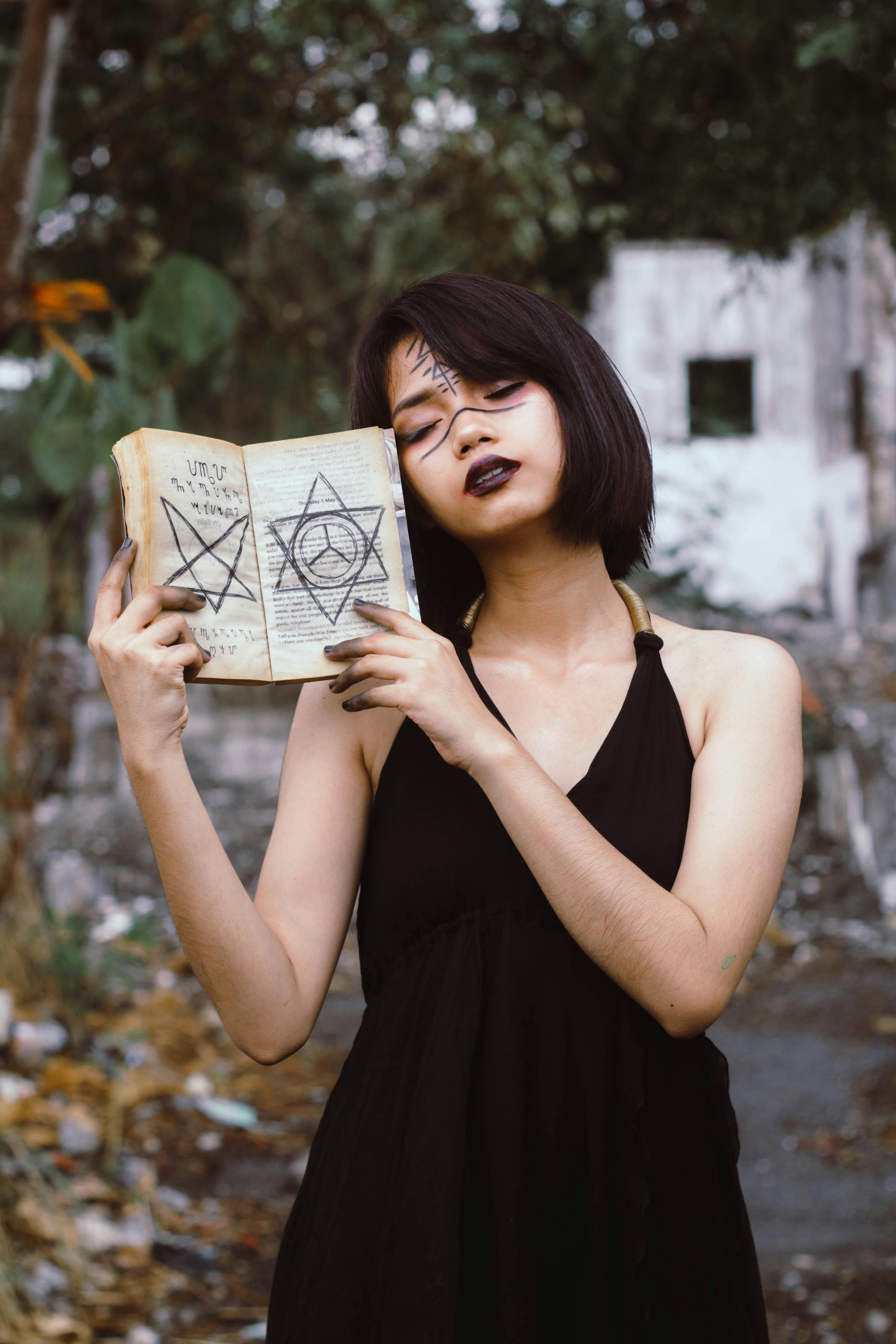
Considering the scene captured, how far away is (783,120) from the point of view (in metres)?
3.16

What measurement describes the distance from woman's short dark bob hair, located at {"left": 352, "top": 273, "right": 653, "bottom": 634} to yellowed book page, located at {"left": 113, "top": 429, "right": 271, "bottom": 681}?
0.83 ft

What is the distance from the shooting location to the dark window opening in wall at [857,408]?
10.7 metres

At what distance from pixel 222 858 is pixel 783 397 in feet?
36.8

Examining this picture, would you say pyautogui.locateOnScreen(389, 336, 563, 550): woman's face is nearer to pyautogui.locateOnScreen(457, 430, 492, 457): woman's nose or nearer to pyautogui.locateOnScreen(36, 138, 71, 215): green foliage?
pyautogui.locateOnScreen(457, 430, 492, 457): woman's nose

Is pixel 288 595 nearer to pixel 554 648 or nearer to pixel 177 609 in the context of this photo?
pixel 177 609

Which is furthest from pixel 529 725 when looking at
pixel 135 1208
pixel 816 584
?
pixel 816 584

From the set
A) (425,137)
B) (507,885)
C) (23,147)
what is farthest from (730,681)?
(425,137)

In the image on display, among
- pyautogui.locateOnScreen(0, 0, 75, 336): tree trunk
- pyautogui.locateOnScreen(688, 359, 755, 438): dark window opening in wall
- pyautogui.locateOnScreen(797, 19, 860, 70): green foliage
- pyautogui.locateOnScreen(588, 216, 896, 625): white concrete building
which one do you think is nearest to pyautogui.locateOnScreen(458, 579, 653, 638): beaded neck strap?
pyautogui.locateOnScreen(797, 19, 860, 70): green foliage

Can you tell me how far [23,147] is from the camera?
3.20 metres

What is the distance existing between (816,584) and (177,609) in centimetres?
1000

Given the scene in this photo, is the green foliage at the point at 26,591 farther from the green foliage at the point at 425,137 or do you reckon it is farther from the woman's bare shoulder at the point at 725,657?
the woman's bare shoulder at the point at 725,657

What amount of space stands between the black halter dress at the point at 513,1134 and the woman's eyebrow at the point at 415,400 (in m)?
0.44

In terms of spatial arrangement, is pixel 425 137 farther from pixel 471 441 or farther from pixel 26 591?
pixel 471 441

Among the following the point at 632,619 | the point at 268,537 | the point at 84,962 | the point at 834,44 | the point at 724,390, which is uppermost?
the point at 724,390
